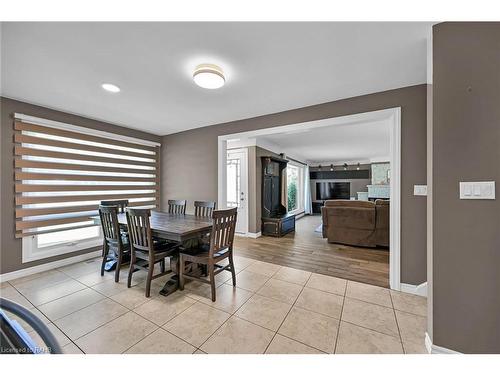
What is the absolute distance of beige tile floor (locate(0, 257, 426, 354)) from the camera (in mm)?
1501

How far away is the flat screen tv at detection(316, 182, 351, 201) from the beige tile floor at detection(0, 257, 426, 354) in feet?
23.2

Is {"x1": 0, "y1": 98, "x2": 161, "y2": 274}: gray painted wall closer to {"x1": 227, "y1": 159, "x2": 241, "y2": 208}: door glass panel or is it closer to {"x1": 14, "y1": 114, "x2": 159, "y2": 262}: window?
{"x1": 14, "y1": 114, "x2": 159, "y2": 262}: window

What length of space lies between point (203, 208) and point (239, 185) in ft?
5.83

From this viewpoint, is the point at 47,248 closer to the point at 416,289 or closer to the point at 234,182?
the point at 234,182

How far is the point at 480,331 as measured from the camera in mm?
1293

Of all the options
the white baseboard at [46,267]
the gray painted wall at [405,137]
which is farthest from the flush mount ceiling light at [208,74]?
the white baseboard at [46,267]

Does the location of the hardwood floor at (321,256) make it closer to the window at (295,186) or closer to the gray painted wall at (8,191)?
the gray painted wall at (8,191)

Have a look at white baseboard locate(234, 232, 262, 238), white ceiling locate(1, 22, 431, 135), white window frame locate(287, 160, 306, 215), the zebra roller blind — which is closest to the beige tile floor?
the zebra roller blind

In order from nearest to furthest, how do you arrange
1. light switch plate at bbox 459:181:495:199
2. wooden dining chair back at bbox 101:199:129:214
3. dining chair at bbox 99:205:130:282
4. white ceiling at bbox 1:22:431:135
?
1. light switch plate at bbox 459:181:495:199
2. white ceiling at bbox 1:22:431:135
3. dining chair at bbox 99:205:130:282
4. wooden dining chair back at bbox 101:199:129:214

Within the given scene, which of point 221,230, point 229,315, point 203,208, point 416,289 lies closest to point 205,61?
point 221,230

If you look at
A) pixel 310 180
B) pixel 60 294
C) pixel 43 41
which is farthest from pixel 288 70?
pixel 310 180

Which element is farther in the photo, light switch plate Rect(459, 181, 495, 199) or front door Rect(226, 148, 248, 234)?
front door Rect(226, 148, 248, 234)

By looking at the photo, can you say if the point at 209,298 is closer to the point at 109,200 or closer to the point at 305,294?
the point at 305,294

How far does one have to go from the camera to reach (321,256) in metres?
3.43
